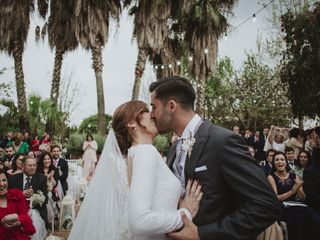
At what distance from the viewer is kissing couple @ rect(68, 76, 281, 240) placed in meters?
1.99

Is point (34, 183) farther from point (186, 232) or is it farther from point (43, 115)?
point (43, 115)

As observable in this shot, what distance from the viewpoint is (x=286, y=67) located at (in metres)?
15.0

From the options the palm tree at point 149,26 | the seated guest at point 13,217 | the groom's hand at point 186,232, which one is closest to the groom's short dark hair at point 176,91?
the groom's hand at point 186,232

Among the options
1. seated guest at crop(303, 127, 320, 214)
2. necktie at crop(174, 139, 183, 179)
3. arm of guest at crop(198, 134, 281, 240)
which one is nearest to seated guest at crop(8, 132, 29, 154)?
seated guest at crop(303, 127, 320, 214)

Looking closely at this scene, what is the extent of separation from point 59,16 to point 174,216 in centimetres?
2092

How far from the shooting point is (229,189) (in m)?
2.11

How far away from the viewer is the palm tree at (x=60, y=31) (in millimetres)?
20984

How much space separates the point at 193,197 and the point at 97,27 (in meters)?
18.5

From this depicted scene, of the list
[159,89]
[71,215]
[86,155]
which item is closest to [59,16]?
[86,155]

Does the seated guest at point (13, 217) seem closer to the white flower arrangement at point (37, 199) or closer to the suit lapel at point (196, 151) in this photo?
the white flower arrangement at point (37, 199)

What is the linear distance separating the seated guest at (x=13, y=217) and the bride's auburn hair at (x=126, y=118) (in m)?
3.29

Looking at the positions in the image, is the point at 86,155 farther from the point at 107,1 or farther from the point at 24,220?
the point at 24,220

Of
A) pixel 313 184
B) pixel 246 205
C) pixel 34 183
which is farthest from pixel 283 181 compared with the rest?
pixel 246 205

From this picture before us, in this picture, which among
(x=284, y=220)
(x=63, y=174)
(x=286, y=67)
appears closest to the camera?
(x=284, y=220)
